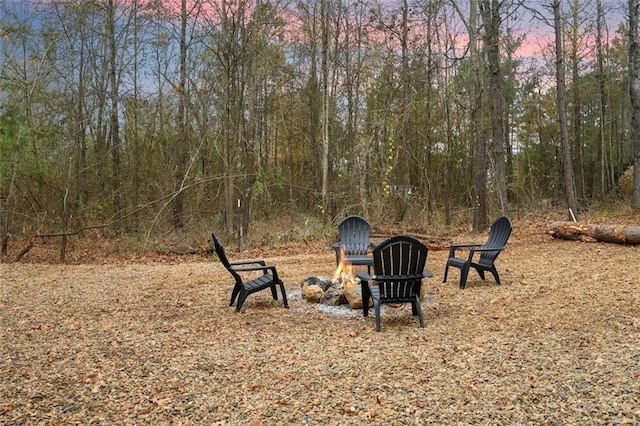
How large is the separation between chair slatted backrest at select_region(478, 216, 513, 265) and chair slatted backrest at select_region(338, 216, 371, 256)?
1.82m

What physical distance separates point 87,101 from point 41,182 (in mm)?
3059

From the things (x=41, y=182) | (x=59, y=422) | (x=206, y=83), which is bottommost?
(x=59, y=422)

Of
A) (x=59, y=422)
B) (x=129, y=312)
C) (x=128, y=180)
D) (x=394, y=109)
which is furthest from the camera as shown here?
(x=128, y=180)

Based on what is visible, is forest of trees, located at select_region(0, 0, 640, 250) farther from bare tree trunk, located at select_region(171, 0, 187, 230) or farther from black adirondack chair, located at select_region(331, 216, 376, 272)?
black adirondack chair, located at select_region(331, 216, 376, 272)

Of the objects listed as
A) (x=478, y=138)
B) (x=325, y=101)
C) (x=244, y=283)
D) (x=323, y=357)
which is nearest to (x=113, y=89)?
(x=325, y=101)

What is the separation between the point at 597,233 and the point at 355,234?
5.10 meters

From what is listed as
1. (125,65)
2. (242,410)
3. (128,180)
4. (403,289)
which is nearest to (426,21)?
(125,65)

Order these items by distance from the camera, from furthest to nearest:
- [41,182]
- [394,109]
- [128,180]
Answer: [128,180] < [394,109] < [41,182]

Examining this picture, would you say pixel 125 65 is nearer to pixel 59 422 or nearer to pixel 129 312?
pixel 129 312

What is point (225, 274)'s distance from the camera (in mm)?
7793

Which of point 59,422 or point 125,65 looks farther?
point 125,65

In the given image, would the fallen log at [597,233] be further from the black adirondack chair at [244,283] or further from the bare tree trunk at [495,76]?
the black adirondack chair at [244,283]

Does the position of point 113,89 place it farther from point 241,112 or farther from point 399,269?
point 399,269

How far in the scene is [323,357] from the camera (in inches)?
149
